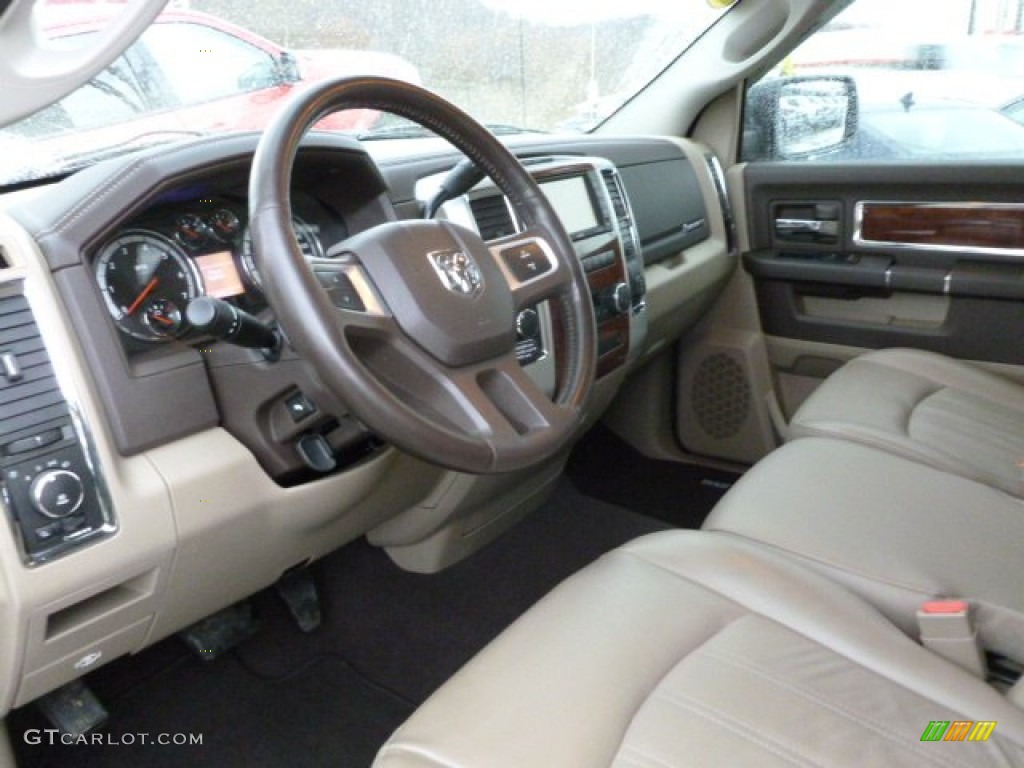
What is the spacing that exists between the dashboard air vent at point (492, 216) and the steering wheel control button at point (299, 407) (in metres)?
0.44

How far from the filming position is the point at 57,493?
1.03 m

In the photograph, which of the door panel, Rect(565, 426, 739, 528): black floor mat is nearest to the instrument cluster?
Rect(565, 426, 739, 528): black floor mat

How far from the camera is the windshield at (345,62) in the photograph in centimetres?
139

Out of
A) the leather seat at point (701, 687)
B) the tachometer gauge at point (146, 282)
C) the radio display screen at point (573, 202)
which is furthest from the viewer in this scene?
the radio display screen at point (573, 202)

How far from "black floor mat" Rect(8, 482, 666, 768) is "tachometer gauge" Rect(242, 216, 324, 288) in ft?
2.78

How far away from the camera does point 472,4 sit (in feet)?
7.27

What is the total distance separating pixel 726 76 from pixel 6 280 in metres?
1.82

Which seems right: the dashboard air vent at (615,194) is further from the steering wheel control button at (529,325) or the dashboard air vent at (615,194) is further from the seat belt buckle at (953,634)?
the seat belt buckle at (953,634)

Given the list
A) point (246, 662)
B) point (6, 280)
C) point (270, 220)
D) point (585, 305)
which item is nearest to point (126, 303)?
point (6, 280)

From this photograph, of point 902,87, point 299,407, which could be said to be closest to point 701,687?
point 299,407

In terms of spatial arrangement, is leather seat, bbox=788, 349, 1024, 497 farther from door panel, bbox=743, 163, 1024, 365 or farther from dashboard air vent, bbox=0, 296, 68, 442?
dashboard air vent, bbox=0, 296, 68, 442

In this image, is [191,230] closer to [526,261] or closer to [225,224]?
[225,224]

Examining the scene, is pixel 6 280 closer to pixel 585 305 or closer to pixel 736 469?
pixel 585 305

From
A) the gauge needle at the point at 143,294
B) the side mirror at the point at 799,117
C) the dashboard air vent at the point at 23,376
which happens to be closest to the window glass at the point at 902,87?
the side mirror at the point at 799,117
